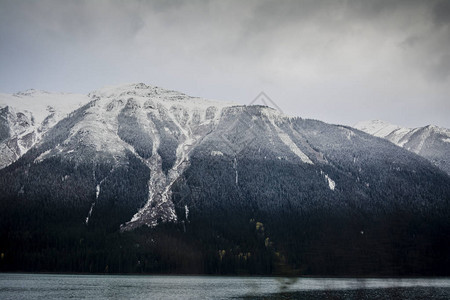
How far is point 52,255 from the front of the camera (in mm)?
174875

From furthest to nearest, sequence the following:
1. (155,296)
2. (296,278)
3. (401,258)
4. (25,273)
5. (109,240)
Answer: (109,240), (25,273), (155,296), (401,258), (296,278)

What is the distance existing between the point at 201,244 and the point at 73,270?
172 ft

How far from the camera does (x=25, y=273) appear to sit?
A: 6501 inches

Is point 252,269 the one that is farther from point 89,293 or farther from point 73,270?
point 89,293

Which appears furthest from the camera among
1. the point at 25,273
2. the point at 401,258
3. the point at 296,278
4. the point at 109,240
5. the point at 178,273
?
the point at 109,240

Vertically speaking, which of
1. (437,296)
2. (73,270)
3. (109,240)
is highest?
(109,240)

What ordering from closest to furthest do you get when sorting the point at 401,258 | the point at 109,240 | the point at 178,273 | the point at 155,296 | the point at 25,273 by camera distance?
the point at 401,258 → the point at 155,296 → the point at 25,273 → the point at 178,273 → the point at 109,240

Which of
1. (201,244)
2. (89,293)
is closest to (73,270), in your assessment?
(201,244)

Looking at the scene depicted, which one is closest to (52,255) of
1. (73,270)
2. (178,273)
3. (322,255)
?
(73,270)

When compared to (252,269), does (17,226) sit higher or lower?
higher

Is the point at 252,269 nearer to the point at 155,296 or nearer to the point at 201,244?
the point at 201,244

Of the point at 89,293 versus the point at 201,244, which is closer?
the point at 89,293

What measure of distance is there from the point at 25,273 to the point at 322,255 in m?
162

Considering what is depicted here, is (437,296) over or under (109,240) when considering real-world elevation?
under
